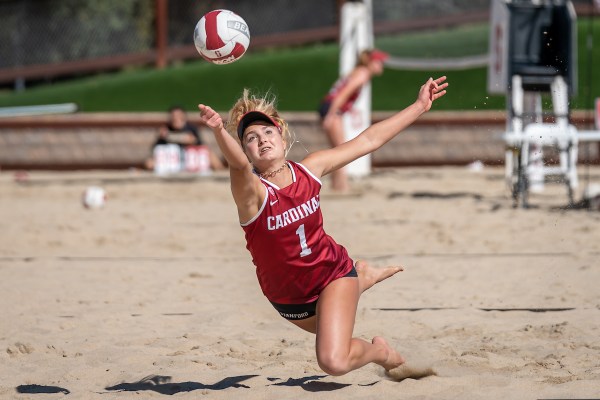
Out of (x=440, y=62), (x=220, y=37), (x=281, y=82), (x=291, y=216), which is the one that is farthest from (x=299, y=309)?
(x=281, y=82)

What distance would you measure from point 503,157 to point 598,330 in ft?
36.8

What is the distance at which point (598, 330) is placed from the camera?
16.9 ft

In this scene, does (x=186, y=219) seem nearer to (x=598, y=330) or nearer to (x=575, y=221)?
(x=575, y=221)

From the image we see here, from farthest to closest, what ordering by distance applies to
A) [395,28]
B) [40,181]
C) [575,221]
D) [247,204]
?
[395,28]
[40,181]
[575,221]
[247,204]

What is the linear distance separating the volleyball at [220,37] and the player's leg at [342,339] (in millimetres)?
1256

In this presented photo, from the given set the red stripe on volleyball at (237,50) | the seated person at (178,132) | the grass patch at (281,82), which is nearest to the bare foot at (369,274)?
the red stripe on volleyball at (237,50)

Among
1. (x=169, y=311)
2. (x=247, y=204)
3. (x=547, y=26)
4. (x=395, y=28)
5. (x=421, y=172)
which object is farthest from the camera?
(x=395, y=28)

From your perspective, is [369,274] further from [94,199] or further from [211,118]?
[94,199]

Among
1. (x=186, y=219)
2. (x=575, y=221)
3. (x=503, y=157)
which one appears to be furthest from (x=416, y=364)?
(x=503, y=157)

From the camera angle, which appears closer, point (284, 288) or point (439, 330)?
point (284, 288)

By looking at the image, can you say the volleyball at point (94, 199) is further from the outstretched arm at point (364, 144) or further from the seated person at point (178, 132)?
the outstretched arm at point (364, 144)

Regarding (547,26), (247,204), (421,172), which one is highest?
(547,26)

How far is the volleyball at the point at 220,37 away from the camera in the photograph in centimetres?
465

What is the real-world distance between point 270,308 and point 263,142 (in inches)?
76.8
